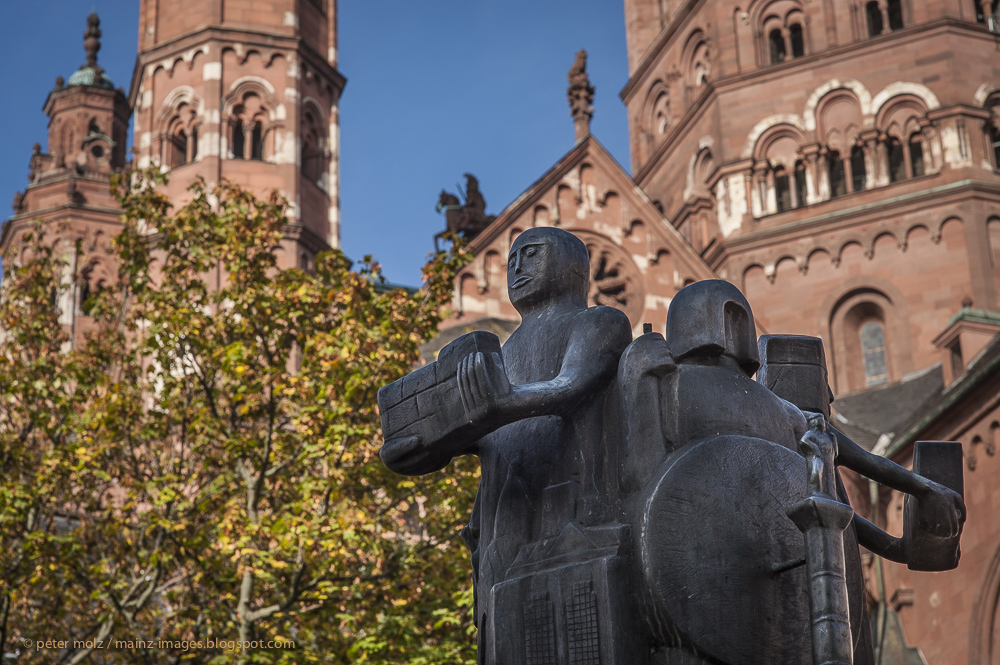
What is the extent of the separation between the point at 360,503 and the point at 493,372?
12.8 metres

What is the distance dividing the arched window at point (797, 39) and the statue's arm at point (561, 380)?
3572 centimetres

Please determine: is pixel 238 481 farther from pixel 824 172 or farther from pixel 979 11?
pixel 979 11

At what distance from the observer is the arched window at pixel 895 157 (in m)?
36.7

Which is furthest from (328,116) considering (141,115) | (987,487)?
(987,487)

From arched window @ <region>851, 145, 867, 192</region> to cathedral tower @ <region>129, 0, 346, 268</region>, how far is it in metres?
14.2

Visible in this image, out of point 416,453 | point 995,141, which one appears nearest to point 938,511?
point 416,453

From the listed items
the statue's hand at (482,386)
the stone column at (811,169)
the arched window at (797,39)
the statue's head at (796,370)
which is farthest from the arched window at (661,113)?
the statue's hand at (482,386)

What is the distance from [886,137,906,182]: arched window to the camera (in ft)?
120

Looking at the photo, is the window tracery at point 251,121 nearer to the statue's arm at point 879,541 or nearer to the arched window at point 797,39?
the arched window at point 797,39

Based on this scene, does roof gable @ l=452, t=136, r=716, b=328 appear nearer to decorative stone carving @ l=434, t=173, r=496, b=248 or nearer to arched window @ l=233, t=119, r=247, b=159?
decorative stone carving @ l=434, t=173, r=496, b=248

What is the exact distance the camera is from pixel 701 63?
41156 mm

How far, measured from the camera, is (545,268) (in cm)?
516

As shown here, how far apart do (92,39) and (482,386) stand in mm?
51005

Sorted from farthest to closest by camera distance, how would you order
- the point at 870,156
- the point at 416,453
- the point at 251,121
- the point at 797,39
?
the point at 797,39 → the point at 870,156 → the point at 251,121 → the point at 416,453
